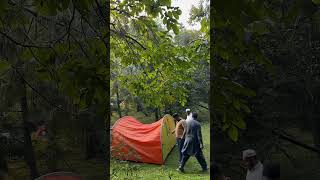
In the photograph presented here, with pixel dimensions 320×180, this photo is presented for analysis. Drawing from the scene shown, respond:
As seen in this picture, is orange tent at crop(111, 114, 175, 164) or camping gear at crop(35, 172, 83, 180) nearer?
camping gear at crop(35, 172, 83, 180)

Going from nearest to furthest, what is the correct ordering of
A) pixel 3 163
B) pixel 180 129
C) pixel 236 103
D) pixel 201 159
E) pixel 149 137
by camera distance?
pixel 236 103, pixel 3 163, pixel 201 159, pixel 180 129, pixel 149 137

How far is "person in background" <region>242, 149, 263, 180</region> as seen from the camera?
64.5 inches

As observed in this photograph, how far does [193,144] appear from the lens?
3211 millimetres

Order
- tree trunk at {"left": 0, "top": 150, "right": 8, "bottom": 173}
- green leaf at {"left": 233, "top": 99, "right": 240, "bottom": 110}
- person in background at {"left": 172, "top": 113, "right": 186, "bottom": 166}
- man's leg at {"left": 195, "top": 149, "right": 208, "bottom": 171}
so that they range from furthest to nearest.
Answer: person in background at {"left": 172, "top": 113, "right": 186, "bottom": 166}
man's leg at {"left": 195, "top": 149, "right": 208, "bottom": 171}
tree trunk at {"left": 0, "top": 150, "right": 8, "bottom": 173}
green leaf at {"left": 233, "top": 99, "right": 240, "bottom": 110}

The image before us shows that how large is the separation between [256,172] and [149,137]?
2491mm

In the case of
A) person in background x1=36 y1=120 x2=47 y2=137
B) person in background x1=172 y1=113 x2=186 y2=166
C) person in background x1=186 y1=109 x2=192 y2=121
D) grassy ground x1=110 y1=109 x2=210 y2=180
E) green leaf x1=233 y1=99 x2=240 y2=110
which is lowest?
grassy ground x1=110 y1=109 x2=210 y2=180

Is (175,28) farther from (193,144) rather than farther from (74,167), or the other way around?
(193,144)

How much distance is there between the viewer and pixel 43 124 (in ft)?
5.49

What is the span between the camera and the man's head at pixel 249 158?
1642 mm

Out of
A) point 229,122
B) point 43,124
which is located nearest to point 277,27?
point 229,122

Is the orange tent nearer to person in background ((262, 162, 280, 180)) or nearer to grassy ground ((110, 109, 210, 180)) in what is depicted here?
grassy ground ((110, 109, 210, 180))

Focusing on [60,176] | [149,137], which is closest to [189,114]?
[149,137]

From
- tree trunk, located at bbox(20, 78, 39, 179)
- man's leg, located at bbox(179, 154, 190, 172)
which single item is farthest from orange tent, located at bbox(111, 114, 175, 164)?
tree trunk, located at bbox(20, 78, 39, 179)

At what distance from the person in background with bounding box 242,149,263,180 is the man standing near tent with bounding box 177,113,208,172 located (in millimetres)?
1358
